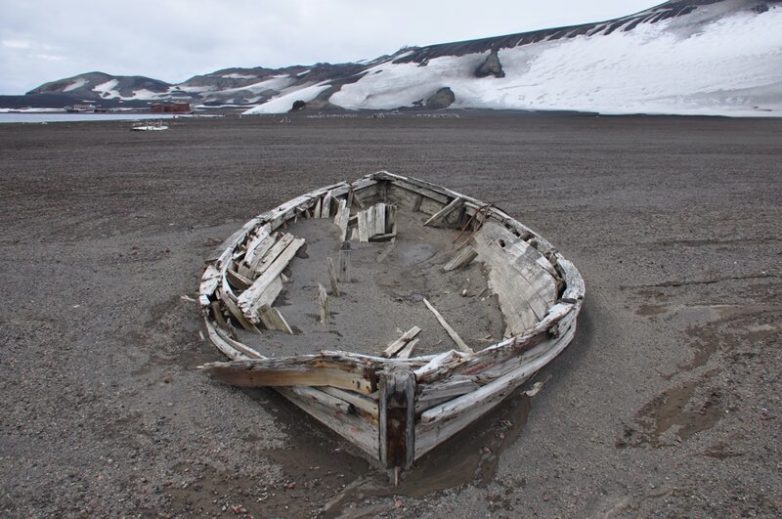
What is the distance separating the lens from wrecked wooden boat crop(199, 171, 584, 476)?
10.2 feet

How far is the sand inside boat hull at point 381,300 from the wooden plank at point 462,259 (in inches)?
3.1

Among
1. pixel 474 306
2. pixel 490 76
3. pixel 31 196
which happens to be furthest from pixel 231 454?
pixel 490 76

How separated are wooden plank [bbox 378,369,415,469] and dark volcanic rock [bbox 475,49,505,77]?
54.1 metres

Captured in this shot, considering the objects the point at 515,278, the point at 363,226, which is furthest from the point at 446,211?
the point at 515,278

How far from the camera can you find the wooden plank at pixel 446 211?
26.7 feet

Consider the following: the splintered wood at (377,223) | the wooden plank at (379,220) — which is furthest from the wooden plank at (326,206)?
the wooden plank at (379,220)

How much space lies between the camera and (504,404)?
3.89 meters

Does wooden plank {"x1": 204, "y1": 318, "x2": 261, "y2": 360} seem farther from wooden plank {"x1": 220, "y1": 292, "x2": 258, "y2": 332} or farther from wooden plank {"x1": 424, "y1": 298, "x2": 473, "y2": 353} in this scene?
wooden plank {"x1": 424, "y1": 298, "x2": 473, "y2": 353}

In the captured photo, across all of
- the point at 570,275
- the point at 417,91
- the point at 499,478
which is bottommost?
the point at 499,478

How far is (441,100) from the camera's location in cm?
4694

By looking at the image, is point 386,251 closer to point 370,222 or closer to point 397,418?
point 370,222

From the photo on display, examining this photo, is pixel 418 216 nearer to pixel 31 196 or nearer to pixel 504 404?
pixel 504 404

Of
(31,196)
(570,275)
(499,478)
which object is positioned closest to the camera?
(499,478)

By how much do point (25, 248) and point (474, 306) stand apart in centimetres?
615
